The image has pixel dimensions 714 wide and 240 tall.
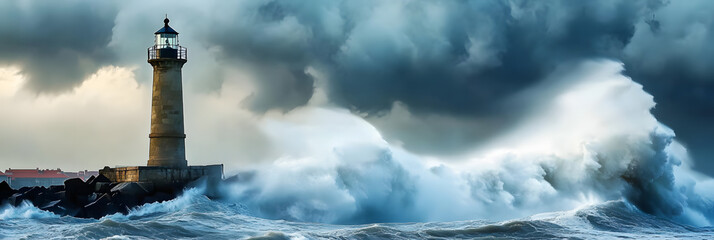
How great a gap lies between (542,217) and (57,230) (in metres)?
9.05

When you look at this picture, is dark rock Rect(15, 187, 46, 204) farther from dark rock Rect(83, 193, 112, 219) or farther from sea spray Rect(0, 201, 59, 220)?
dark rock Rect(83, 193, 112, 219)

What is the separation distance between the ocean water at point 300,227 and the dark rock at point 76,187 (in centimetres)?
113

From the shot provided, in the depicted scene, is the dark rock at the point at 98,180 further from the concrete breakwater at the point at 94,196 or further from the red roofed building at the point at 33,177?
the red roofed building at the point at 33,177

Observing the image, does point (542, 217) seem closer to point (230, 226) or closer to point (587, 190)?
point (587, 190)

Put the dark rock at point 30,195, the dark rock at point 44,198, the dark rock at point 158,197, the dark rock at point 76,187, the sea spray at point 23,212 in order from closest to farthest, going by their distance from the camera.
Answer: the sea spray at point 23,212
the dark rock at point 158,197
the dark rock at point 44,198
the dark rock at point 30,195
the dark rock at point 76,187

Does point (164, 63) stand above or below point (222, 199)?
above

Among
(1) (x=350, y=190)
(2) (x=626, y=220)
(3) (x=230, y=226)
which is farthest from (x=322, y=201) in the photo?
(2) (x=626, y=220)

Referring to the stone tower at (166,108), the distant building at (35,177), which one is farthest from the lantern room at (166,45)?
the distant building at (35,177)

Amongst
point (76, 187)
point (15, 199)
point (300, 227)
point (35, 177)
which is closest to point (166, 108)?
point (76, 187)

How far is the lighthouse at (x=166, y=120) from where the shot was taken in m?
25.4

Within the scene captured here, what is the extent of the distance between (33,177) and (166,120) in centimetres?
4568

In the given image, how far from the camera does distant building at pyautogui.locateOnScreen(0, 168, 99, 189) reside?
6731cm

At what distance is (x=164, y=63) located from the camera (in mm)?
25547

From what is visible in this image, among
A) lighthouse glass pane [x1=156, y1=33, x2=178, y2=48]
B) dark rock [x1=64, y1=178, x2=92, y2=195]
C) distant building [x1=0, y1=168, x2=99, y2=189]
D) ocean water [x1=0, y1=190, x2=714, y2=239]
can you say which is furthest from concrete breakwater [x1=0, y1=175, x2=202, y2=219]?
distant building [x1=0, y1=168, x2=99, y2=189]
